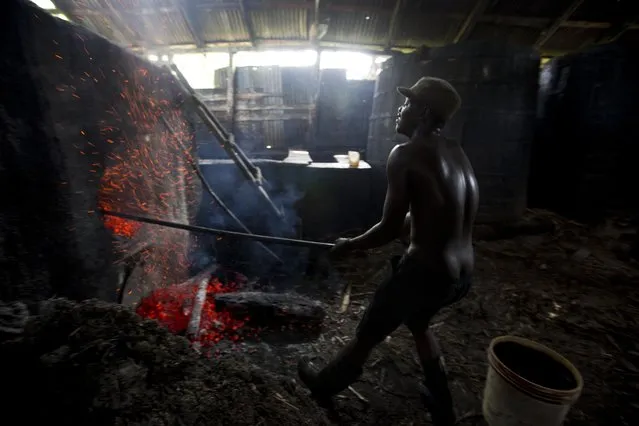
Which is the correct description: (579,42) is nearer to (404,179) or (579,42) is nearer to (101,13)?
(404,179)

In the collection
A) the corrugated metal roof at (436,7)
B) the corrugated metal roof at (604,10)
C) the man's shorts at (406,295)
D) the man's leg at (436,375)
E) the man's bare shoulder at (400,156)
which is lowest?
the man's leg at (436,375)

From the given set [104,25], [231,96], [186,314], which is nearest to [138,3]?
[104,25]

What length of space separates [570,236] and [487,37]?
22.8 feet

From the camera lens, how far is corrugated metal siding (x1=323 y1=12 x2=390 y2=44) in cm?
941

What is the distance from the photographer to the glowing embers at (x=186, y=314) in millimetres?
3994

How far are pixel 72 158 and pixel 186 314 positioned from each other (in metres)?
2.44

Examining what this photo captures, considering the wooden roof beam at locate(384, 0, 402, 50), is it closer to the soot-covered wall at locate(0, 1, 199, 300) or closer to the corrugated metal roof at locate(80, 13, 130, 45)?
the soot-covered wall at locate(0, 1, 199, 300)

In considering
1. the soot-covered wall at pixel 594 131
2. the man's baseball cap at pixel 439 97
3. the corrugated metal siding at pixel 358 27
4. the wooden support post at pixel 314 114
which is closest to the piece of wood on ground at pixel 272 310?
the man's baseball cap at pixel 439 97

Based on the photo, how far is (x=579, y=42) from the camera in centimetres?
1007

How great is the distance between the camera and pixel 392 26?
9523 mm

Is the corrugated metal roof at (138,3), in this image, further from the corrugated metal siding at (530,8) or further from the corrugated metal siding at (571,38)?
the corrugated metal siding at (571,38)

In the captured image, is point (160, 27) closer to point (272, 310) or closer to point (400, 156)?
point (272, 310)

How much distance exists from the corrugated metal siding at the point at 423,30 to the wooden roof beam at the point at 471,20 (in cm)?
17

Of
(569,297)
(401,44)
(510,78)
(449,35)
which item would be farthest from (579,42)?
(569,297)
